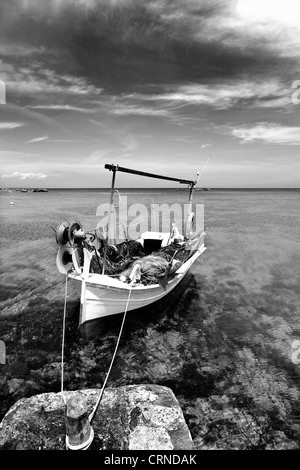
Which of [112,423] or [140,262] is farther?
[140,262]

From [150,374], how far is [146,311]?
4.10 metres

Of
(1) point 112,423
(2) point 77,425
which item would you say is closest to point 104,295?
(1) point 112,423

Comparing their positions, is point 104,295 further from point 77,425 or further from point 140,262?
point 77,425

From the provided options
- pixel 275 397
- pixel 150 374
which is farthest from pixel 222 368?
pixel 150 374

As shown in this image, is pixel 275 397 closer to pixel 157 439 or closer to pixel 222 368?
pixel 222 368

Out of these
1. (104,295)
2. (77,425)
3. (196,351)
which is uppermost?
(104,295)

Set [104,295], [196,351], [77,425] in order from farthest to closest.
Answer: [104,295], [196,351], [77,425]

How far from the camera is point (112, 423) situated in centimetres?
584

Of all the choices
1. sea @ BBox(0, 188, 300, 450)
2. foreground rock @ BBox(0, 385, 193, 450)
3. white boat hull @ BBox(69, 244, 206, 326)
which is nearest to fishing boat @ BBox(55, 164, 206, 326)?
white boat hull @ BBox(69, 244, 206, 326)

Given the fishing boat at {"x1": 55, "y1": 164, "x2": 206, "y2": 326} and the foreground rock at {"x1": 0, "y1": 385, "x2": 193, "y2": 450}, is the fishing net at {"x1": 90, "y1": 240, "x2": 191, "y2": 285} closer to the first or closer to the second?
the fishing boat at {"x1": 55, "y1": 164, "x2": 206, "y2": 326}

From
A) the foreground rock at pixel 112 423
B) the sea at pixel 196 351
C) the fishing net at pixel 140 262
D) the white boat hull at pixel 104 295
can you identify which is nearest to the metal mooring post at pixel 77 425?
the foreground rock at pixel 112 423

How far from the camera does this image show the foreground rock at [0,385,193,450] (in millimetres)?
5379

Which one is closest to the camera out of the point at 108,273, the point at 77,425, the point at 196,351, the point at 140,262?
the point at 77,425

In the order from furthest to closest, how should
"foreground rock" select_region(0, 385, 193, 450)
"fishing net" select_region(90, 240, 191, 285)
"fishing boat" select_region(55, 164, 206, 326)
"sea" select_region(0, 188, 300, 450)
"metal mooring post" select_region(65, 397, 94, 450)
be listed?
1. "fishing net" select_region(90, 240, 191, 285)
2. "fishing boat" select_region(55, 164, 206, 326)
3. "sea" select_region(0, 188, 300, 450)
4. "foreground rock" select_region(0, 385, 193, 450)
5. "metal mooring post" select_region(65, 397, 94, 450)
